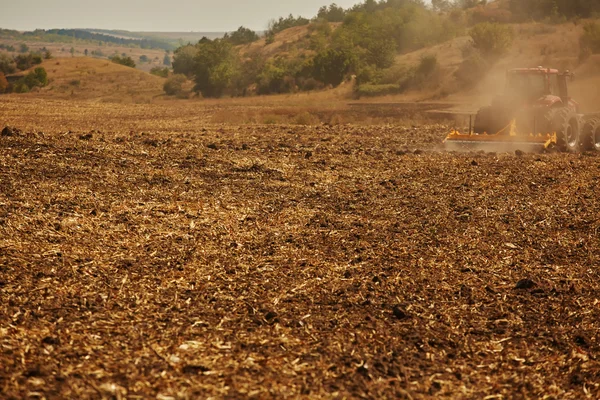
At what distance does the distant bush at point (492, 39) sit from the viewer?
58406 mm

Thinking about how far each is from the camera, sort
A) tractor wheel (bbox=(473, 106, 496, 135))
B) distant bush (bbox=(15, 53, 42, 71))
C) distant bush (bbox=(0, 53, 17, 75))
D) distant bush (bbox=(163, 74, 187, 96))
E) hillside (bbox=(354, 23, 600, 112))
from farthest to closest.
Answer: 1. distant bush (bbox=(15, 53, 42, 71))
2. distant bush (bbox=(0, 53, 17, 75))
3. distant bush (bbox=(163, 74, 187, 96))
4. hillside (bbox=(354, 23, 600, 112))
5. tractor wheel (bbox=(473, 106, 496, 135))

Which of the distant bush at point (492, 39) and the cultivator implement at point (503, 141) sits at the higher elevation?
the distant bush at point (492, 39)

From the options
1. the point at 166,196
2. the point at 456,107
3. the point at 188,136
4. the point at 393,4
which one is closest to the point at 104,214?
the point at 166,196

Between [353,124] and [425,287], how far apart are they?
20498 mm

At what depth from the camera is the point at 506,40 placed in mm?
58469

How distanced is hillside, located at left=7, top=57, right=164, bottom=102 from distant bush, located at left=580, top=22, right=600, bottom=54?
3585 cm

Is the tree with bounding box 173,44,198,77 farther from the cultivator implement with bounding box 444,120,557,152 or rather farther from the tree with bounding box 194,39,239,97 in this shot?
the cultivator implement with bounding box 444,120,557,152

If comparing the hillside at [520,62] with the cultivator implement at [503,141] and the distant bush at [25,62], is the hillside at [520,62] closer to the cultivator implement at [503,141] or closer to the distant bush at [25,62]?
the cultivator implement at [503,141]

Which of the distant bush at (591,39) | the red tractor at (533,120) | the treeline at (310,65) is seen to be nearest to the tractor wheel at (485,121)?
the red tractor at (533,120)

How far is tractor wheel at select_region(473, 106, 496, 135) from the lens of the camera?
59.8ft

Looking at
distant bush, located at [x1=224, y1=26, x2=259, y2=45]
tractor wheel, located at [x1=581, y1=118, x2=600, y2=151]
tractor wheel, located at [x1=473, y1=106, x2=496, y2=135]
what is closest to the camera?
tractor wheel, located at [x1=581, y1=118, x2=600, y2=151]

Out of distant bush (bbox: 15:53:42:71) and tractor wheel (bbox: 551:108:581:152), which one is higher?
distant bush (bbox: 15:53:42:71)

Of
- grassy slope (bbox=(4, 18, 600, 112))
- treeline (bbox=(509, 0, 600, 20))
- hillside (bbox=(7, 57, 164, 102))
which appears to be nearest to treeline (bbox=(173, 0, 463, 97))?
grassy slope (bbox=(4, 18, 600, 112))

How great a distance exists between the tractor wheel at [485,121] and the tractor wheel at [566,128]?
1753 mm
